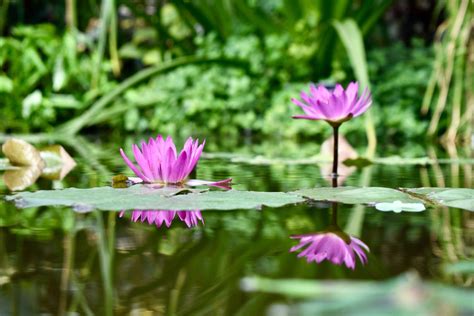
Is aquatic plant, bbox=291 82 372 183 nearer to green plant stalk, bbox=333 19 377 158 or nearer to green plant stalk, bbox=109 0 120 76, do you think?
green plant stalk, bbox=333 19 377 158

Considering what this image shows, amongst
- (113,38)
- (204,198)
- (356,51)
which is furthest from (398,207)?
(113,38)

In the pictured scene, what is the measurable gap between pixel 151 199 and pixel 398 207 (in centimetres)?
33

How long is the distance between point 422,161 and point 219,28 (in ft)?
8.62

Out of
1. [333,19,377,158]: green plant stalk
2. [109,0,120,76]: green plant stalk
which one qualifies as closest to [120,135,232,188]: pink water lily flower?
[333,19,377,158]: green plant stalk

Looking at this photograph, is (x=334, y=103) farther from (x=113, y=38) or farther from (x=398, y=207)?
(x=113, y=38)

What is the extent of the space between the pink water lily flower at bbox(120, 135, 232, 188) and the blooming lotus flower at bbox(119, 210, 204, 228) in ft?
0.37

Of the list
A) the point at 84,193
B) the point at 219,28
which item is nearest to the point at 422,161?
the point at 84,193

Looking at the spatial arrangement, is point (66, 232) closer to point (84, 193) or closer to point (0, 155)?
point (84, 193)

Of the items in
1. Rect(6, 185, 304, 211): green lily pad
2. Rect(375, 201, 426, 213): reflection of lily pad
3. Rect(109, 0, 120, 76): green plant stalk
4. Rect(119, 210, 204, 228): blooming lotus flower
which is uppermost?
Rect(109, 0, 120, 76): green plant stalk

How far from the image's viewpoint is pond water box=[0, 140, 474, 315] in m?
0.47

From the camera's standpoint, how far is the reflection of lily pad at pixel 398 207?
3.08 ft

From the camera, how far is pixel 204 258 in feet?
2.06

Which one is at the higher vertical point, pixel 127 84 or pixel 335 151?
pixel 127 84

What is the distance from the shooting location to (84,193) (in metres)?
1.00
